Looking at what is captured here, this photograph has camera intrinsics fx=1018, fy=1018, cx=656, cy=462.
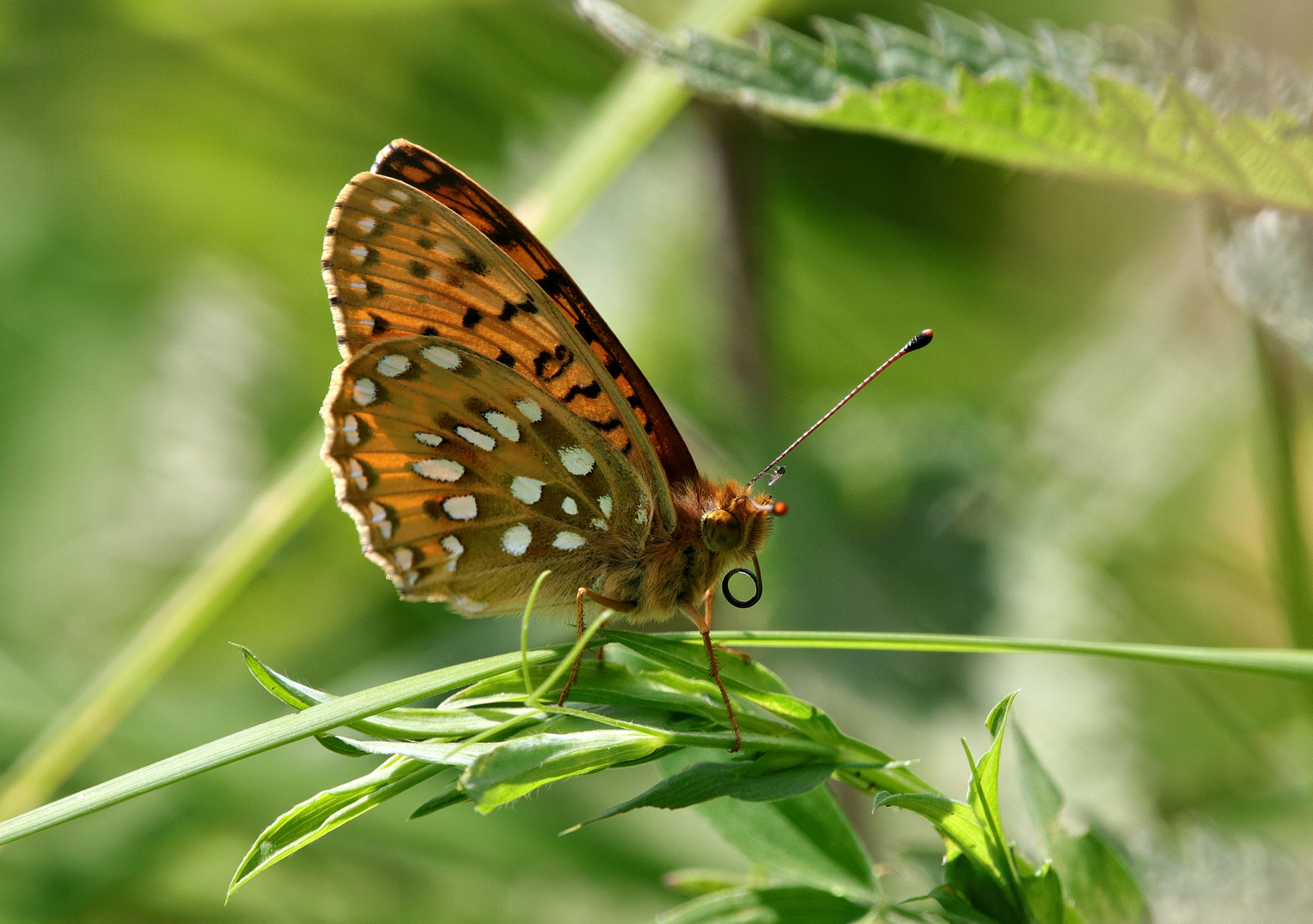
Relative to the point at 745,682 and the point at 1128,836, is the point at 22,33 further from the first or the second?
the point at 1128,836

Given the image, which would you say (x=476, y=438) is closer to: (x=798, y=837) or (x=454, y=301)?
(x=454, y=301)

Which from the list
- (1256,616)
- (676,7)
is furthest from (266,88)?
(1256,616)

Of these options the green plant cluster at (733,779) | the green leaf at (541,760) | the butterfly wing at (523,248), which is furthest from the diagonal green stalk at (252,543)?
the green leaf at (541,760)

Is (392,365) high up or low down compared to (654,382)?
up

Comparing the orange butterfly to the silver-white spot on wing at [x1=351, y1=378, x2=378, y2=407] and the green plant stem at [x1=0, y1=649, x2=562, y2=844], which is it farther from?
the green plant stem at [x1=0, y1=649, x2=562, y2=844]

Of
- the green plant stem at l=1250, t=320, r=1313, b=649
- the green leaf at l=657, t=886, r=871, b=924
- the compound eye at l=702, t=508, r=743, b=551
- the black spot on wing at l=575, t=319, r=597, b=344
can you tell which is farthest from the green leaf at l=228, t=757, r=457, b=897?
the green plant stem at l=1250, t=320, r=1313, b=649

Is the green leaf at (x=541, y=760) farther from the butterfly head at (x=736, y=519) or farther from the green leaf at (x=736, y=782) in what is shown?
the butterfly head at (x=736, y=519)

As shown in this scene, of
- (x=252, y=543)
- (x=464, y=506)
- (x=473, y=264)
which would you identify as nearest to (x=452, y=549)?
(x=464, y=506)
